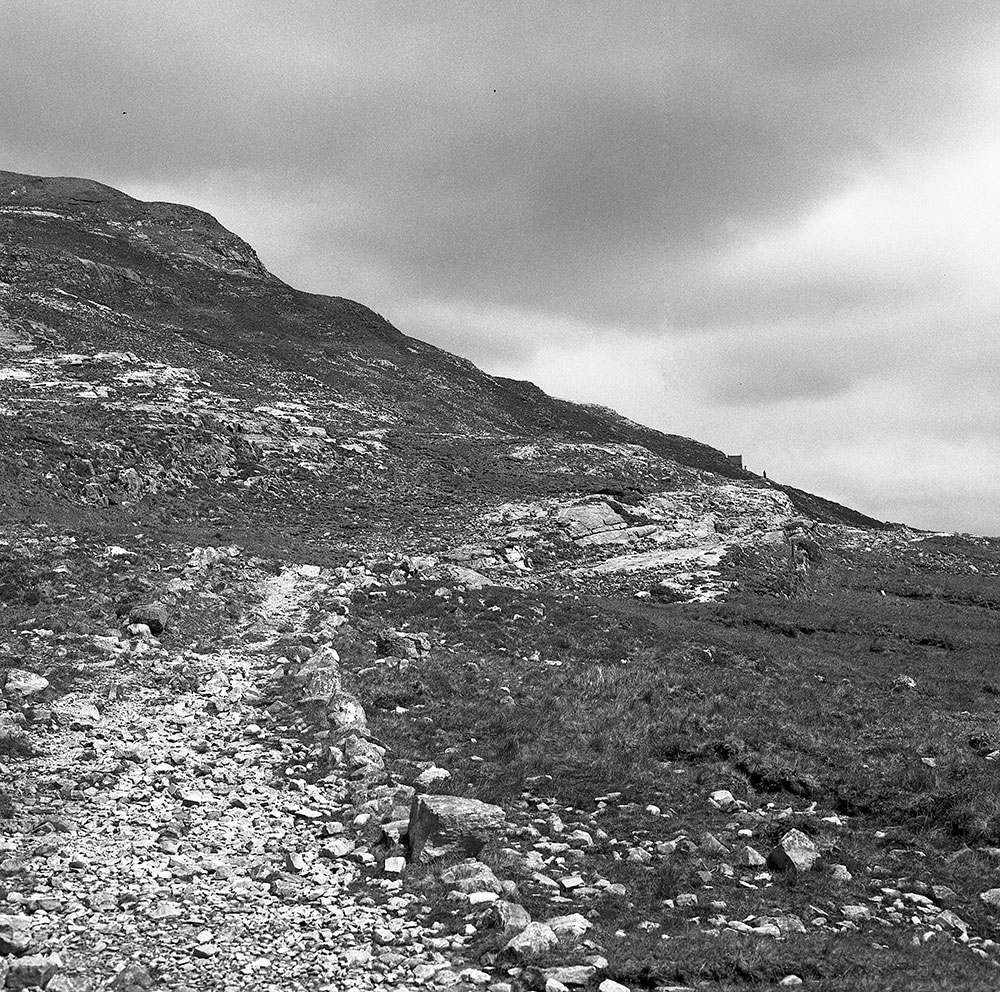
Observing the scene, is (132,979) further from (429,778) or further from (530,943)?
(429,778)

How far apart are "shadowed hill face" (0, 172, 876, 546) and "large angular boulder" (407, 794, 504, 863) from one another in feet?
92.0

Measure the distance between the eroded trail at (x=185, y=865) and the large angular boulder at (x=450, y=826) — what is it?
3.12 ft

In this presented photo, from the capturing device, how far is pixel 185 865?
397 inches

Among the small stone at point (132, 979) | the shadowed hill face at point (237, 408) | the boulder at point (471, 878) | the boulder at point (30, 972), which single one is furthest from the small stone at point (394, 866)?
the shadowed hill face at point (237, 408)

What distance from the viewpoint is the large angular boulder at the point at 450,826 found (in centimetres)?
1084

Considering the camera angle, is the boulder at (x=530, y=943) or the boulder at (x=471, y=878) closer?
the boulder at (x=530, y=943)

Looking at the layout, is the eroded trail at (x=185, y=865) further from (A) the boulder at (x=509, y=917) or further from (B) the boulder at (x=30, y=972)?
(A) the boulder at (x=509, y=917)

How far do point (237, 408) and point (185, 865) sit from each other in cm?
4639

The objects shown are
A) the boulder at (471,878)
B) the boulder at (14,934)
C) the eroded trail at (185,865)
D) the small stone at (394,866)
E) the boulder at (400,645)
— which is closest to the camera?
the boulder at (14,934)

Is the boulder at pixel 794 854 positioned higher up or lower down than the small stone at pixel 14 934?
higher up

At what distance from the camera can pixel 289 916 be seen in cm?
919

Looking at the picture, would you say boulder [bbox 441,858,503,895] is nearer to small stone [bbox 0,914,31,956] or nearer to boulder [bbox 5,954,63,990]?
boulder [bbox 5,954,63,990]

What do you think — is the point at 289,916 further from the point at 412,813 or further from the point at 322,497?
the point at 322,497

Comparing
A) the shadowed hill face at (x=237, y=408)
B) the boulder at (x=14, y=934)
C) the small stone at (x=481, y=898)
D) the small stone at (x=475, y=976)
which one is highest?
the shadowed hill face at (x=237, y=408)
